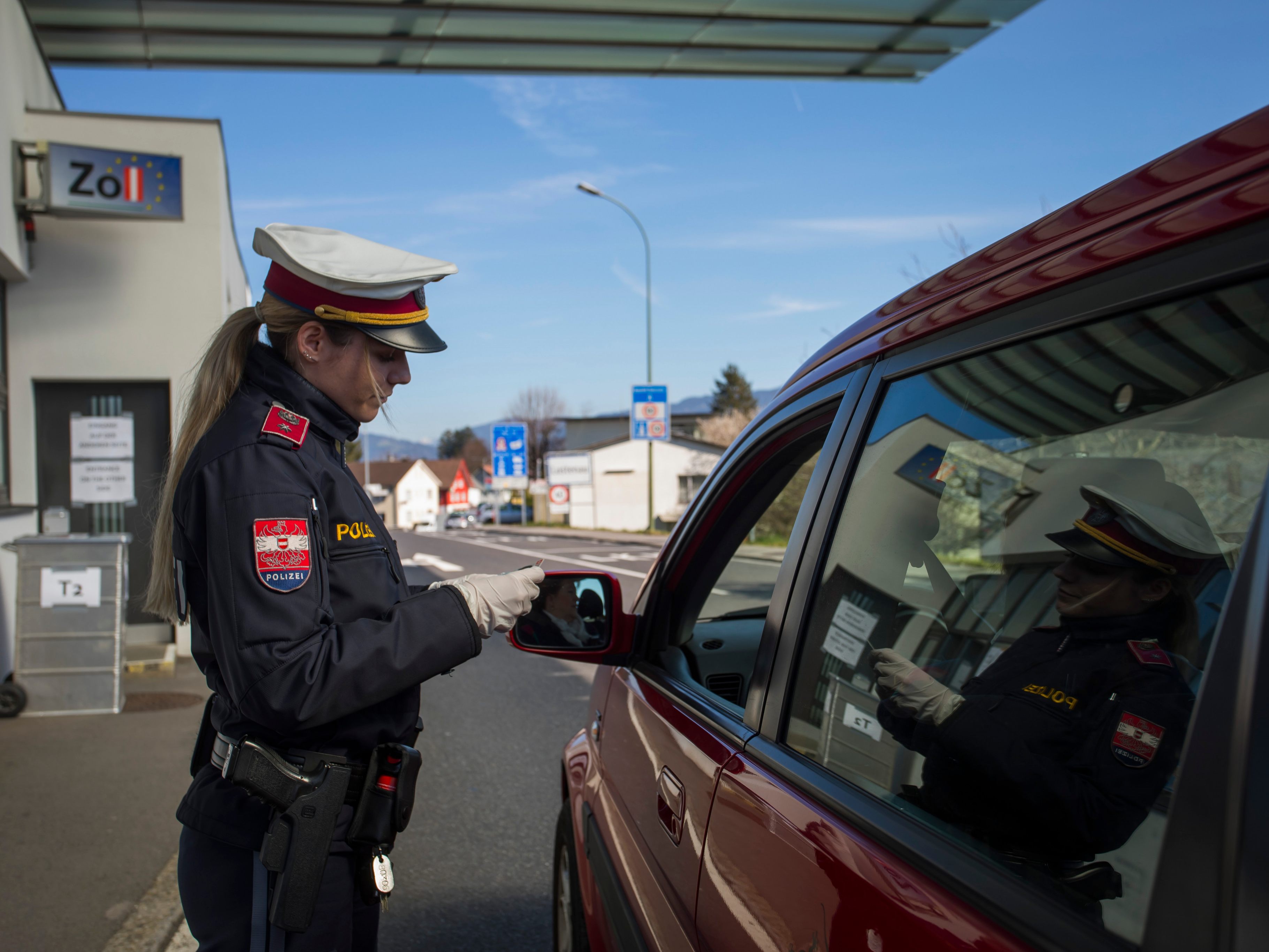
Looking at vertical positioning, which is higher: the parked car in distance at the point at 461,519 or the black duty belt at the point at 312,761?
the black duty belt at the point at 312,761

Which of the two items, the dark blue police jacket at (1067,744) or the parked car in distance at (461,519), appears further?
the parked car in distance at (461,519)

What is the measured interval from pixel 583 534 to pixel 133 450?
31.1 meters

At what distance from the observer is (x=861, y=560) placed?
1.54 m

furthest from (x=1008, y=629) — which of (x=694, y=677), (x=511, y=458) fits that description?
(x=511, y=458)

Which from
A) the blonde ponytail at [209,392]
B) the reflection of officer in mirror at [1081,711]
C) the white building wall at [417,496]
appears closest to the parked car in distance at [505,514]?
the white building wall at [417,496]

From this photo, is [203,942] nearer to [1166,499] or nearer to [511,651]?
[1166,499]

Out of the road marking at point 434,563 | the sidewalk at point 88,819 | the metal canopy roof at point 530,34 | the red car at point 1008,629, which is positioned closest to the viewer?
the red car at point 1008,629

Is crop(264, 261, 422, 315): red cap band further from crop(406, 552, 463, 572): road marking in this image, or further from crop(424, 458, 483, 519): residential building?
crop(424, 458, 483, 519): residential building

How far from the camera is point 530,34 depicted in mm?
11477

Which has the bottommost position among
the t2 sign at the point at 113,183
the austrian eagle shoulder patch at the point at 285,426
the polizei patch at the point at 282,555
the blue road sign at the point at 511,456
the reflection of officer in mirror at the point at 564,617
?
the reflection of officer in mirror at the point at 564,617

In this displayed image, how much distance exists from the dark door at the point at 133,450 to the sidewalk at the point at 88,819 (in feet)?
7.84

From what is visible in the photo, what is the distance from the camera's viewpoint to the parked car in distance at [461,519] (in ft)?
226

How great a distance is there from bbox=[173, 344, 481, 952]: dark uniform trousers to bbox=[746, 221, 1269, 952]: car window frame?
0.68 meters

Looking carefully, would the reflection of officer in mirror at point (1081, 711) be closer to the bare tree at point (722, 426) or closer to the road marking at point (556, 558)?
the road marking at point (556, 558)
